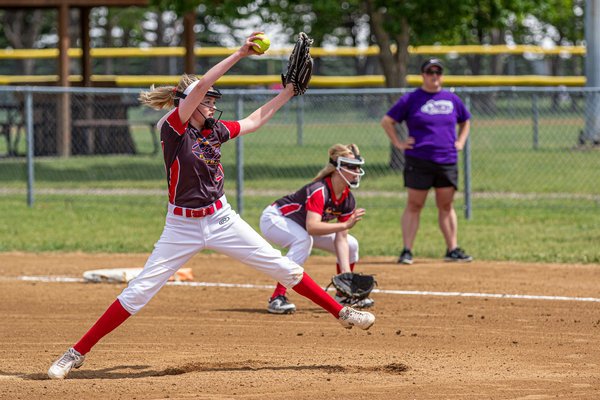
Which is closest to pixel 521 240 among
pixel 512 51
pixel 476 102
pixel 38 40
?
pixel 476 102

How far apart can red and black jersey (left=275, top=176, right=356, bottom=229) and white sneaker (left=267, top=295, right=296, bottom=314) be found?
0.61 m

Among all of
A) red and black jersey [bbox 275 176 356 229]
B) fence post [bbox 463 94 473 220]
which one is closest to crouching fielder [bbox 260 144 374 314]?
red and black jersey [bbox 275 176 356 229]

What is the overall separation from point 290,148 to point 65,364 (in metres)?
17.0

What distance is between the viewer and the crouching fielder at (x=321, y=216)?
28.9ft

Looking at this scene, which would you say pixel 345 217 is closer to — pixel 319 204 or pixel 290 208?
pixel 319 204

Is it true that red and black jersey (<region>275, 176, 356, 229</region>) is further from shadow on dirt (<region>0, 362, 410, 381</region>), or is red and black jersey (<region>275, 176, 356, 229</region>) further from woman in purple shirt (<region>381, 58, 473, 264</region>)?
woman in purple shirt (<region>381, 58, 473, 264</region>)

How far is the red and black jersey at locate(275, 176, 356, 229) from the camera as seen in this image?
349 inches

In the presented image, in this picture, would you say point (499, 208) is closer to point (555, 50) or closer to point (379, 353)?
point (379, 353)

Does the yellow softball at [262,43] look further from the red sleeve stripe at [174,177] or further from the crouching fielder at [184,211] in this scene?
the red sleeve stripe at [174,177]

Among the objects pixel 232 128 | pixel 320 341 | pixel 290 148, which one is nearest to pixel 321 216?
pixel 320 341

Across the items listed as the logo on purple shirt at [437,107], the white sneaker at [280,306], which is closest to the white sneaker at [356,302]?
the white sneaker at [280,306]

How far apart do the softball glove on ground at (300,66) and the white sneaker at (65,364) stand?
2066mm

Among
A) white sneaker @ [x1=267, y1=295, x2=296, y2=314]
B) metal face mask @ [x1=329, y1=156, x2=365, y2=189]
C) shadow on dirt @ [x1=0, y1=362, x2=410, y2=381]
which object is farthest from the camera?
white sneaker @ [x1=267, y1=295, x2=296, y2=314]

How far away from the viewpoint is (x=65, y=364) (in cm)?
679
